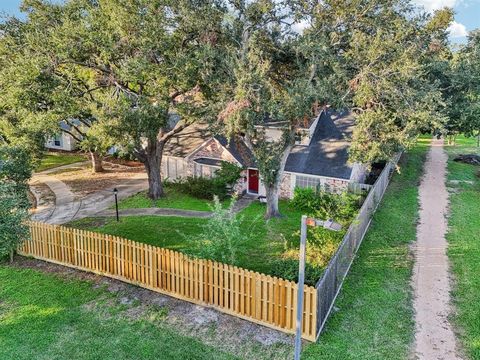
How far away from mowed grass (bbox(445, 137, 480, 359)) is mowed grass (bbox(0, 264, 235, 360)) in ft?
19.3

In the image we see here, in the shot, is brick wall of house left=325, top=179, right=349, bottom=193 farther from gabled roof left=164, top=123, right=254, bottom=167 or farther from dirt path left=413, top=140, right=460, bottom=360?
gabled roof left=164, top=123, right=254, bottom=167

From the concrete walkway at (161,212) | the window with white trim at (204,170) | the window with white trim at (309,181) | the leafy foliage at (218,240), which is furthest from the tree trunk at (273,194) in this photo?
the leafy foliage at (218,240)

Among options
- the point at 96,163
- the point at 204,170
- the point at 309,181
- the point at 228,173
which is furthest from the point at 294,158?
the point at 96,163

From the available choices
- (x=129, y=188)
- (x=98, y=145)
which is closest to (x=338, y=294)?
(x=98, y=145)

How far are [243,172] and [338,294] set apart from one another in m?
12.6

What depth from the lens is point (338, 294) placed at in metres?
10.8

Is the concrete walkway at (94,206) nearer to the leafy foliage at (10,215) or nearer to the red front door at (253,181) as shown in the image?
the red front door at (253,181)

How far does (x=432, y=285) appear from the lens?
37.4ft

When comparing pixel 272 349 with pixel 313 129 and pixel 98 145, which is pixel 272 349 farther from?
pixel 313 129

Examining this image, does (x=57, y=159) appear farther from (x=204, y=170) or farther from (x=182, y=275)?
(x=182, y=275)

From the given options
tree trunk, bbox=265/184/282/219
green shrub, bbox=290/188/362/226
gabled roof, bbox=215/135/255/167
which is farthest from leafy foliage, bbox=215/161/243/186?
tree trunk, bbox=265/184/282/219

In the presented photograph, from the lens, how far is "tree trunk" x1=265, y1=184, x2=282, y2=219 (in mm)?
18047

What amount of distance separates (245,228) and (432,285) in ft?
25.9

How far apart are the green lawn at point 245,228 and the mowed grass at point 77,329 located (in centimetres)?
371
